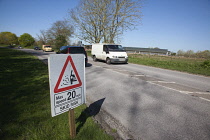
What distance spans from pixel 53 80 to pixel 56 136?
1161 millimetres

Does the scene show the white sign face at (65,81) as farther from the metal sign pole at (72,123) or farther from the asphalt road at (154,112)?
the asphalt road at (154,112)

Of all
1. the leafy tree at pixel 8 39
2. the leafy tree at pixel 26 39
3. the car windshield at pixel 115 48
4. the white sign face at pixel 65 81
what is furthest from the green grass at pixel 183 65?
the leafy tree at pixel 8 39

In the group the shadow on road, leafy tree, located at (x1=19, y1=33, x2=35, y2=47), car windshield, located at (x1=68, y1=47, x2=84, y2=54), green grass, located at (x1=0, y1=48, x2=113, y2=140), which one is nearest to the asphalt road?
the shadow on road

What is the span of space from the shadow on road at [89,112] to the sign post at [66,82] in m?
0.52

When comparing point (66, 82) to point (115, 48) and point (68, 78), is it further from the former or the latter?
point (115, 48)

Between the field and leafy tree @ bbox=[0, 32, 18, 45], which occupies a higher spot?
leafy tree @ bbox=[0, 32, 18, 45]

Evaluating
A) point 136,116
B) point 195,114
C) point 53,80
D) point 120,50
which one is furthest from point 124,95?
point 120,50

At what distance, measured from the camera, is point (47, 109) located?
10.0 ft

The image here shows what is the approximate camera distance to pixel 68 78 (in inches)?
74.7

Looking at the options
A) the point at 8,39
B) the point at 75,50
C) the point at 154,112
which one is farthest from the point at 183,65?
the point at 8,39

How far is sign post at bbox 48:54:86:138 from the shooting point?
66.7 inches

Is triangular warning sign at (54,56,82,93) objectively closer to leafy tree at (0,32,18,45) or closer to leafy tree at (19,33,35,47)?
leafy tree at (19,33,35,47)

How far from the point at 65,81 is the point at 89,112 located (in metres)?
1.62

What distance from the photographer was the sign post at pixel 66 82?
1694 mm
